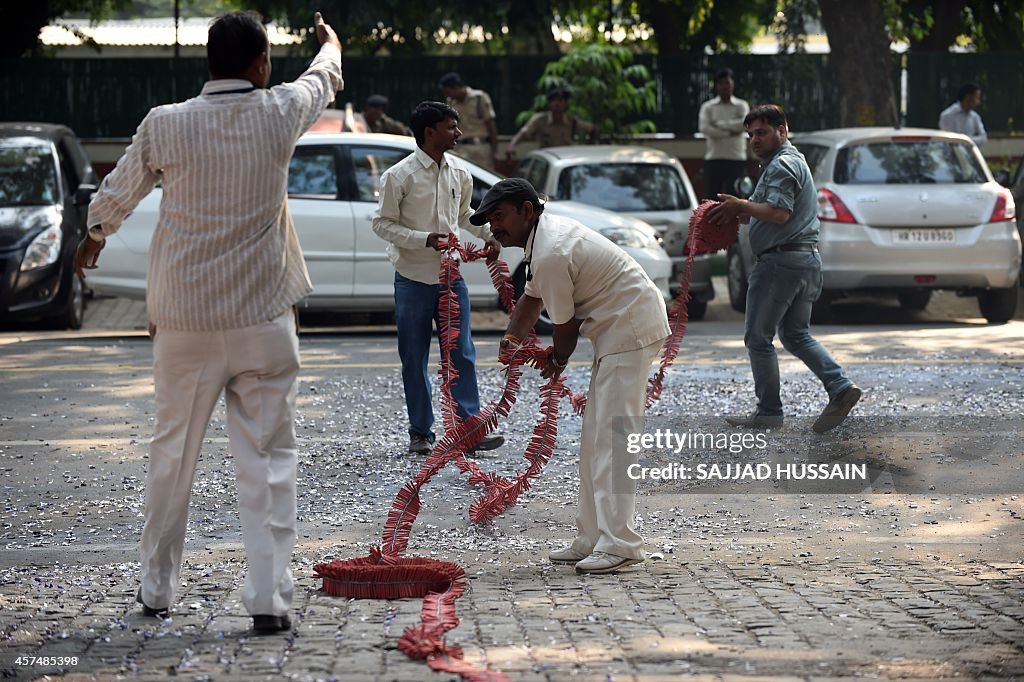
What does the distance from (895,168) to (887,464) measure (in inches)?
273

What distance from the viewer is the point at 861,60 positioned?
20.1 meters

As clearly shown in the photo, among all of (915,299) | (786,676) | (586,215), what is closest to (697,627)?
(786,676)

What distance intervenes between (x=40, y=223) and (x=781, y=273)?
25.3ft

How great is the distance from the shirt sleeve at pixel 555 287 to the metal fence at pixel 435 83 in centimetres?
1694

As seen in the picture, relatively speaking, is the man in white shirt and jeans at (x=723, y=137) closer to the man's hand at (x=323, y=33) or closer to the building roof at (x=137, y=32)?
the building roof at (x=137, y=32)

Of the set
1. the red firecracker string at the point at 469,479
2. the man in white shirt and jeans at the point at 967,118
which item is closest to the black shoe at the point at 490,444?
the red firecracker string at the point at 469,479

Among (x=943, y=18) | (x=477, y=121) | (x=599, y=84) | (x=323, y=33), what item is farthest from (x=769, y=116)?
(x=943, y=18)

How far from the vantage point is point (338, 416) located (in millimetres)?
10250

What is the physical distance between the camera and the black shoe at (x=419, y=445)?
29.5 feet

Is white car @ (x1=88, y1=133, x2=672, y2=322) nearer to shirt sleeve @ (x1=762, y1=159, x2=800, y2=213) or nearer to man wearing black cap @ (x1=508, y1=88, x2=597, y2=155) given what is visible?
man wearing black cap @ (x1=508, y1=88, x2=597, y2=155)

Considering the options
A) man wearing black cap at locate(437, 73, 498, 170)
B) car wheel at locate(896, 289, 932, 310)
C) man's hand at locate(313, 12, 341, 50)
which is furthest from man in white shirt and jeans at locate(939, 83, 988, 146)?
man's hand at locate(313, 12, 341, 50)

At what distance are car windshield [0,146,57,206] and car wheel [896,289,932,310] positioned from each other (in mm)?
8456

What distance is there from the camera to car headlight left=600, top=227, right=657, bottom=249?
14.3 m

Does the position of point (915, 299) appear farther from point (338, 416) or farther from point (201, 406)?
point (201, 406)
